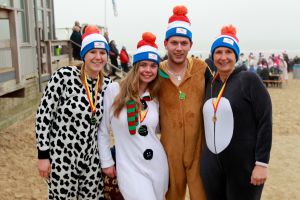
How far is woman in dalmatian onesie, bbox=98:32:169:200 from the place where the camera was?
10.00 ft

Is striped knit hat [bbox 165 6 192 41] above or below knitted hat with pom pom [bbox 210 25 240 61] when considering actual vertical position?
above

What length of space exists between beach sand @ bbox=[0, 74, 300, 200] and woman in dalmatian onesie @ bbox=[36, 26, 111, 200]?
2395 mm

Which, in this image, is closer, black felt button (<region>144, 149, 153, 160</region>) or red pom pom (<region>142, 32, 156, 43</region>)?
black felt button (<region>144, 149, 153, 160</region>)

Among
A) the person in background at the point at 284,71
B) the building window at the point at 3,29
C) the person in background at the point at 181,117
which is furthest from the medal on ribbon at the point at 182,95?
the person in background at the point at 284,71

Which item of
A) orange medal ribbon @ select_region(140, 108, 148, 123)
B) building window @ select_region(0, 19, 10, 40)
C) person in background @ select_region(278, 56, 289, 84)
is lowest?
person in background @ select_region(278, 56, 289, 84)

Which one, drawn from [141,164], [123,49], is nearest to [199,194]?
[141,164]

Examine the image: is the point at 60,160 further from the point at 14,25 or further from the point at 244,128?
the point at 14,25

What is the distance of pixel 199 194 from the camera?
10.8 feet

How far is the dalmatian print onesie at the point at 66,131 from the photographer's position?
115 inches

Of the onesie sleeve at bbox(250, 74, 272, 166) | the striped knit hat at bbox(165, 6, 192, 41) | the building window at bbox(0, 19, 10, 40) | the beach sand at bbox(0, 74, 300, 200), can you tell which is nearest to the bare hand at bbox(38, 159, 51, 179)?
the striped knit hat at bbox(165, 6, 192, 41)

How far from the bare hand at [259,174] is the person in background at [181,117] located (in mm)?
541

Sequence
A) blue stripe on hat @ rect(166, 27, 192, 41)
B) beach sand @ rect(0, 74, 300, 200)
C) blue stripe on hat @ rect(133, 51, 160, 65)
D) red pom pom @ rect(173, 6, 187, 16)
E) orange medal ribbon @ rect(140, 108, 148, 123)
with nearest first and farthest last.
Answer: orange medal ribbon @ rect(140, 108, 148, 123), blue stripe on hat @ rect(133, 51, 160, 65), blue stripe on hat @ rect(166, 27, 192, 41), red pom pom @ rect(173, 6, 187, 16), beach sand @ rect(0, 74, 300, 200)

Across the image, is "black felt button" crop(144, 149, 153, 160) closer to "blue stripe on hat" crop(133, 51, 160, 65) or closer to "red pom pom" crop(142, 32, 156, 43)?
"blue stripe on hat" crop(133, 51, 160, 65)

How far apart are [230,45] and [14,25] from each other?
4358 mm
